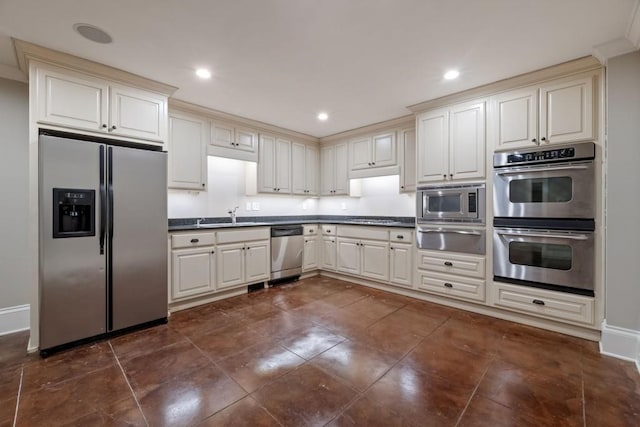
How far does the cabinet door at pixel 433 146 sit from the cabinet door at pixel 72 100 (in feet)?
11.0

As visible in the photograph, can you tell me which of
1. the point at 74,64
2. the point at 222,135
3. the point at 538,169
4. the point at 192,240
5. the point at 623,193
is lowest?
the point at 192,240

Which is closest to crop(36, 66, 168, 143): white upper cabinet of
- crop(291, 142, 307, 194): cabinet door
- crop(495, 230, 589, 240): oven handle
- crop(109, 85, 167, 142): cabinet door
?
crop(109, 85, 167, 142): cabinet door

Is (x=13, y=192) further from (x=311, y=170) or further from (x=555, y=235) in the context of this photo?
(x=555, y=235)

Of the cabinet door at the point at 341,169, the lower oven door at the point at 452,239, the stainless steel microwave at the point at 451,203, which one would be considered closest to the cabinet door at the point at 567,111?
the stainless steel microwave at the point at 451,203

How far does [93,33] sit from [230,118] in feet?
6.19

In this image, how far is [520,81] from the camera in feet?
9.09

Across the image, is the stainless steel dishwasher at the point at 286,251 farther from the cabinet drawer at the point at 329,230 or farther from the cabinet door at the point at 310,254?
the cabinet drawer at the point at 329,230

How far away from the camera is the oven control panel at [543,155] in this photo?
100 inches

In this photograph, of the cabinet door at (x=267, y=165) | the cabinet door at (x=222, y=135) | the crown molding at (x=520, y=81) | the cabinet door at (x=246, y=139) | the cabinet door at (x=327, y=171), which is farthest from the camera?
the cabinet door at (x=327, y=171)

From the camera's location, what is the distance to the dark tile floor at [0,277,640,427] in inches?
62.6

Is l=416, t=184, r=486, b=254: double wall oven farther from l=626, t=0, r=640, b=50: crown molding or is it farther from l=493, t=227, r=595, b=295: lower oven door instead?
l=626, t=0, r=640, b=50: crown molding

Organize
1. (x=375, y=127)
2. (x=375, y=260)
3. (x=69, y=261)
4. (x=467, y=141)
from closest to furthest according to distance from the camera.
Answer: (x=69, y=261), (x=467, y=141), (x=375, y=260), (x=375, y=127)

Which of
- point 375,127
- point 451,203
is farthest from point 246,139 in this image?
point 451,203

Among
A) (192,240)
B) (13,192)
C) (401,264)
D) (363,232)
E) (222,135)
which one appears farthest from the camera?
(363,232)
